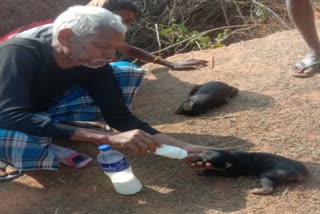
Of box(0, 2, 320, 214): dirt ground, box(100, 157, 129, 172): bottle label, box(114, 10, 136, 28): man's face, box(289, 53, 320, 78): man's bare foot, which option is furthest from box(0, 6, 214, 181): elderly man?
box(289, 53, 320, 78): man's bare foot

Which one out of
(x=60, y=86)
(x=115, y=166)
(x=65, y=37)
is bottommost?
(x=115, y=166)

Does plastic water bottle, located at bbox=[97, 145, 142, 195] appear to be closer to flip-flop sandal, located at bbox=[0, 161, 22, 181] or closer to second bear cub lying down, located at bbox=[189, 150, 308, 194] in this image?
second bear cub lying down, located at bbox=[189, 150, 308, 194]

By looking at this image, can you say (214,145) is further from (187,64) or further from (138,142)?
(187,64)

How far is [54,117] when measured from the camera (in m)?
4.17

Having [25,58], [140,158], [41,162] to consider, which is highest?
[25,58]

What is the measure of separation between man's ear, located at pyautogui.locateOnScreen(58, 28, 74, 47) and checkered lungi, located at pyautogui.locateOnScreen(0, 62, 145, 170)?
492 millimetres

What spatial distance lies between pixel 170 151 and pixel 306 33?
2.25 meters

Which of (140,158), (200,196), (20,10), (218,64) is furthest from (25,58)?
(20,10)

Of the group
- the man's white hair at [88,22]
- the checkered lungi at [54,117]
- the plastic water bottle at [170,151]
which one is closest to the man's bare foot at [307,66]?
the checkered lungi at [54,117]

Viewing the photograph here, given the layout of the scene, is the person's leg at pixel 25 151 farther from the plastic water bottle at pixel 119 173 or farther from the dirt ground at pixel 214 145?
the plastic water bottle at pixel 119 173

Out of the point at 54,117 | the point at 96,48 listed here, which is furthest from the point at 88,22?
the point at 54,117

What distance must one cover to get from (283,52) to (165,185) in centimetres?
259

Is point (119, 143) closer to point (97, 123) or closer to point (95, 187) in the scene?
point (95, 187)

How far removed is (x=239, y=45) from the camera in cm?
614
